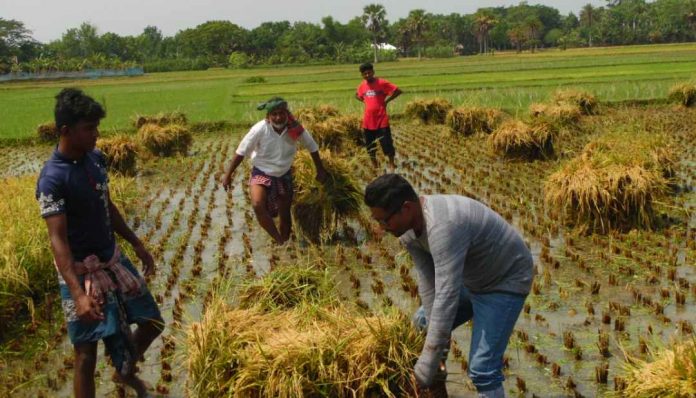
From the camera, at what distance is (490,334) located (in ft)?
9.93

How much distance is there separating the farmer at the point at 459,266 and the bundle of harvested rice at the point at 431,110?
13.1 metres

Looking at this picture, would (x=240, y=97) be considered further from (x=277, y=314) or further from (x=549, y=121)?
(x=277, y=314)

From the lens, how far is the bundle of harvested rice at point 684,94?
53.9ft

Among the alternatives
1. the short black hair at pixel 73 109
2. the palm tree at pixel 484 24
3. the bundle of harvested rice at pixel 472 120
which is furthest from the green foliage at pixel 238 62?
the short black hair at pixel 73 109

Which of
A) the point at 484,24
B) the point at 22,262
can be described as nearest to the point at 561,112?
the point at 22,262

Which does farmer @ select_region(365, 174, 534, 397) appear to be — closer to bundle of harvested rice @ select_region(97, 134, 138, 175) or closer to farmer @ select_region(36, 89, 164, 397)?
farmer @ select_region(36, 89, 164, 397)

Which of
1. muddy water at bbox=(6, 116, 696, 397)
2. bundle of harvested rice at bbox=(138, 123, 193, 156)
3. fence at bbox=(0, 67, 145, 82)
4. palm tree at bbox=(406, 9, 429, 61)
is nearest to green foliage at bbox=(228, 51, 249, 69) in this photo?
fence at bbox=(0, 67, 145, 82)

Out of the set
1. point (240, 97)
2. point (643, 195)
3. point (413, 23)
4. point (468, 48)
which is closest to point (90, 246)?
point (643, 195)

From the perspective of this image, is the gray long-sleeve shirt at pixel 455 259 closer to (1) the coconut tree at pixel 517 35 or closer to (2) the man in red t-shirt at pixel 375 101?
(2) the man in red t-shirt at pixel 375 101

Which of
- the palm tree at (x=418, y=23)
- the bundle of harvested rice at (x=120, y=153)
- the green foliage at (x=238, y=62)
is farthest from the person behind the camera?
the palm tree at (x=418, y=23)

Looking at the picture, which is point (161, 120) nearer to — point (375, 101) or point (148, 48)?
point (375, 101)

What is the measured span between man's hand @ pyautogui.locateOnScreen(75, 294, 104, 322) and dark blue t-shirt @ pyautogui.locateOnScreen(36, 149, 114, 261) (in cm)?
29

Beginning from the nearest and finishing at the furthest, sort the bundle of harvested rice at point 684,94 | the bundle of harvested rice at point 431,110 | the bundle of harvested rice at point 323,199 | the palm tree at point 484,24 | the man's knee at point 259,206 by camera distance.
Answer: the man's knee at point 259,206 < the bundle of harvested rice at point 323,199 < the bundle of harvested rice at point 431,110 < the bundle of harvested rice at point 684,94 < the palm tree at point 484,24

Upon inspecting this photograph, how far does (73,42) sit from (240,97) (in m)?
95.8
